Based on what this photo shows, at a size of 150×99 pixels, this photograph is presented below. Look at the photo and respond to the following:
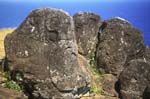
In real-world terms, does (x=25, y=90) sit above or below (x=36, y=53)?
below

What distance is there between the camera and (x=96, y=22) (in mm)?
22031

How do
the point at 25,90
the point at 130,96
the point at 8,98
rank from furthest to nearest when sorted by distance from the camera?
the point at 130,96
the point at 25,90
the point at 8,98

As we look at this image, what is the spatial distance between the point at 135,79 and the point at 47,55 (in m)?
5.24

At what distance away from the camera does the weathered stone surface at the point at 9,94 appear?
15.7 meters

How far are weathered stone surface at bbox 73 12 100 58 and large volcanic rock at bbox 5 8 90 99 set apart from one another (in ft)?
16.3

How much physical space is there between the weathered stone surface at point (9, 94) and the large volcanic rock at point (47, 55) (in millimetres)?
515

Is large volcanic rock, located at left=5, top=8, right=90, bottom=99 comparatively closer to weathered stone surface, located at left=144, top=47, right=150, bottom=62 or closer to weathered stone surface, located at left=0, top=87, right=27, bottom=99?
weathered stone surface, located at left=0, top=87, right=27, bottom=99

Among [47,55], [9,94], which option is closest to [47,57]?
[47,55]

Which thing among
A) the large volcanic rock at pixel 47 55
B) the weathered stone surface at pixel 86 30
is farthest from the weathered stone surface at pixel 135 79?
the large volcanic rock at pixel 47 55

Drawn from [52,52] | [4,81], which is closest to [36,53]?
[52,52]

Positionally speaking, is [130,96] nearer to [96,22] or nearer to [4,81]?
[96,22]

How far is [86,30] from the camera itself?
71.2ft

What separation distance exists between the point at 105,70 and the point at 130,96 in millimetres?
2635

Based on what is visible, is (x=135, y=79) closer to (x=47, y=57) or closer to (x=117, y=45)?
(x=117, y=45)
